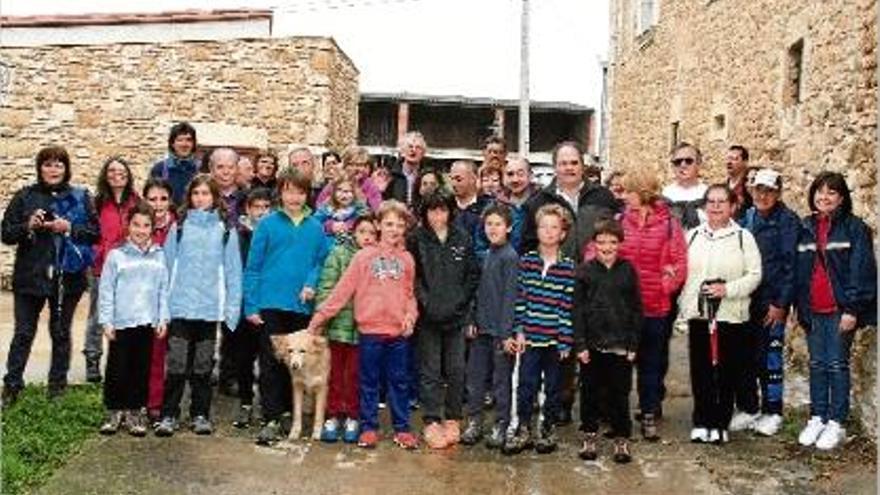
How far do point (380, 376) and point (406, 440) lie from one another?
40 centimetres

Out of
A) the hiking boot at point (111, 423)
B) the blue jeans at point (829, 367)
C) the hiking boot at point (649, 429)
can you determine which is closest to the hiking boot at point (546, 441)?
the hiking boot at point (649, 429)

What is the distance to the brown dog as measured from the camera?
5.52m

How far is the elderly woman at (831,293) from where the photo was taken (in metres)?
5.44

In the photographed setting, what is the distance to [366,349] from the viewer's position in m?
5.57

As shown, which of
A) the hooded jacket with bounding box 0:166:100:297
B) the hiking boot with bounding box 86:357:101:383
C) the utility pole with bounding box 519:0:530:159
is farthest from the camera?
the utility pole with bounding box 519:0:530:159

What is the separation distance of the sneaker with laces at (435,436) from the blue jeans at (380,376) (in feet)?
0.43

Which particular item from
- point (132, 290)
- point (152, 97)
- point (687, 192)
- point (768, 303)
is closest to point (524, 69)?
point (152, 97)

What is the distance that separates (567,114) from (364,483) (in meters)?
19.3

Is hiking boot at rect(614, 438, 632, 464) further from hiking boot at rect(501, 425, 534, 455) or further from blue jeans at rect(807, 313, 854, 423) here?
blue jeans at rect(807, 313, 854, 423)

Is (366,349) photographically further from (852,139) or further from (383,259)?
(852,139)

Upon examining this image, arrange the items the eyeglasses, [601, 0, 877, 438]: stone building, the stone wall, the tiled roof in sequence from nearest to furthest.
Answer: [601, 0, 877, 438]: stone building
the eyeglasses
the stone wall
the tiled roof

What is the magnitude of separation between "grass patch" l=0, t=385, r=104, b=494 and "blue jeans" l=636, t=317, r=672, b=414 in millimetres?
3250

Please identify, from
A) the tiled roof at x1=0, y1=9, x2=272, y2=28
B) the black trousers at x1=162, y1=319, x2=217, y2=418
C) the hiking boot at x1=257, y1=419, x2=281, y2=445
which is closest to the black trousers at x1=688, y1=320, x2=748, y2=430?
the hiking boot at x1=257, y1=419, x2=281, y2=445

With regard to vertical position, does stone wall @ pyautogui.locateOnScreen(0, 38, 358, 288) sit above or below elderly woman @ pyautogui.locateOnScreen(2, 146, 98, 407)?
above
